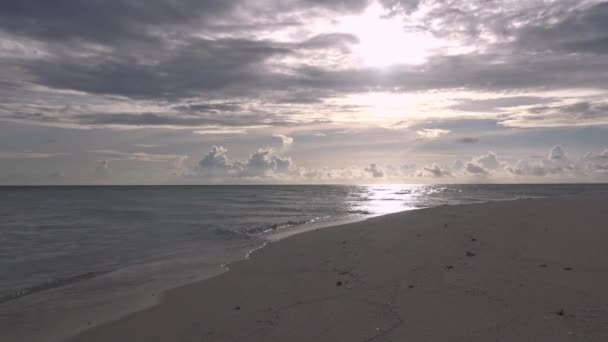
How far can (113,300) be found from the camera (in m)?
10.1

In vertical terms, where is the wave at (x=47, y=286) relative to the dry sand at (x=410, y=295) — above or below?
below

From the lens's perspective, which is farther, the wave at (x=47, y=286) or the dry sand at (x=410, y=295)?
the wave at (x=47, y=286)

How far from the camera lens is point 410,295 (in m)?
7.97

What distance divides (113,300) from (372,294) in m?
6.50

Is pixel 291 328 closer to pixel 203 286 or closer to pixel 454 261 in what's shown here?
pixel 203 286

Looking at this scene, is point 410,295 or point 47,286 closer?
point 410,295

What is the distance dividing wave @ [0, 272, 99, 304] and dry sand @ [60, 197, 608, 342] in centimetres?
437

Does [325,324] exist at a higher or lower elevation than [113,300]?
higher

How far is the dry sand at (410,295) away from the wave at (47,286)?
4.37 meters

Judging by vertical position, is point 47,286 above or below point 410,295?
below

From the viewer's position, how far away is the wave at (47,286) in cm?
1092

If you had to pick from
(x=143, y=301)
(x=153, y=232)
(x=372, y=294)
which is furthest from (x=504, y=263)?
(x=153, y=232)

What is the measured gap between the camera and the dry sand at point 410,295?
6301mm

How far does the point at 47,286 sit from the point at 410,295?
1056 centimetres
